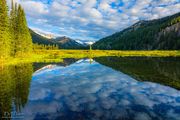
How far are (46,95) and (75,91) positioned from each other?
3.55 meters

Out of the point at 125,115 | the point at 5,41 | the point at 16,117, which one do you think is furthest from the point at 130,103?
the point at 5,41

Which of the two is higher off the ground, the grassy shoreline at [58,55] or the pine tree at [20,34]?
the pine tree at [20,34]

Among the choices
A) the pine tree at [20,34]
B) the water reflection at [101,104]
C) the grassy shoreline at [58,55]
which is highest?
the pine tree at [20,34]

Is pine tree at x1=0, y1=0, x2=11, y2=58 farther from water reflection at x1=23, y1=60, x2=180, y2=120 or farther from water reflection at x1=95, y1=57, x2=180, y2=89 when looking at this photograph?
water reflection at x1=23, y1=60, x2=180, y2=120

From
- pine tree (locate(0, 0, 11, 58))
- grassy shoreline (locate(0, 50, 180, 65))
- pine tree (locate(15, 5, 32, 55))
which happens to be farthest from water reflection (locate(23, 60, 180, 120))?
pine tree (locate(15, 5, 32, 55))

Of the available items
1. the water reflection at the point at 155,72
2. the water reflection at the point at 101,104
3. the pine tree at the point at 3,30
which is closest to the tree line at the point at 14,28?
the pine tree at the point at 3,30

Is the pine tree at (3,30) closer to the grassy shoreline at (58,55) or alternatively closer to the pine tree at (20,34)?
the grassy shoreline at (58,55)

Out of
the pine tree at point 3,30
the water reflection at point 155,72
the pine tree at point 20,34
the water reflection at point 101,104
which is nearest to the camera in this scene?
the water reflection at point 101,104

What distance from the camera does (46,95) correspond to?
80.9 feet

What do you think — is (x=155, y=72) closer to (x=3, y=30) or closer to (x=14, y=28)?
(x=3, y=30)

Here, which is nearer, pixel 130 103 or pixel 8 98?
pixel 130 103

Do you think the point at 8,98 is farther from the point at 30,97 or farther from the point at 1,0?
the point at 1,0

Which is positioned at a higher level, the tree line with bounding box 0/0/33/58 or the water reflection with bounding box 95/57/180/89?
the tree line with bounding box 0/0/33/58

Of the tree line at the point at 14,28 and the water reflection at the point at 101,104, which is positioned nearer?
the water reflection at the point at 101,104
